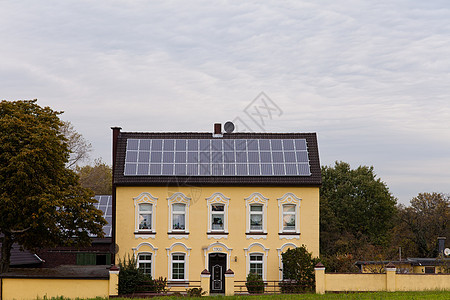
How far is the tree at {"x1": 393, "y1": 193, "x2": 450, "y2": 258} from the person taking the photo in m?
56.2

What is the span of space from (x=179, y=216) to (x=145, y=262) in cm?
328

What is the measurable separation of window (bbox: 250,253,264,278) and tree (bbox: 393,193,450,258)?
2621 centimetres

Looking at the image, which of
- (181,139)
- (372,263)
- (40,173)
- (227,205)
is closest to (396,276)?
(372,263)

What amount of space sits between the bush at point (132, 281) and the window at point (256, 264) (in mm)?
6033

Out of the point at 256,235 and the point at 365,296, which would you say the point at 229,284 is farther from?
the point at 365,296

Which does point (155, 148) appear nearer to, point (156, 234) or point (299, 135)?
point (156, 234)

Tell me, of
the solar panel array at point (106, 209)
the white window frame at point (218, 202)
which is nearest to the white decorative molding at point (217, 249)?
the white window frame at point (218, 202)

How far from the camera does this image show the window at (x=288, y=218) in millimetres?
34219

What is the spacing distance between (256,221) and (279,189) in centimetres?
232

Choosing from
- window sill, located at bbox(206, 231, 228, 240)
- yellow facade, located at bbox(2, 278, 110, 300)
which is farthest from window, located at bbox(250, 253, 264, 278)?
yellow facade, located at bbox(2, 278, 110, 300)

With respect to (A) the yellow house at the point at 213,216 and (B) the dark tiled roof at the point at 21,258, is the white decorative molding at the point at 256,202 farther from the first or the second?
(B) the dark tiled roof at the point at 21,258

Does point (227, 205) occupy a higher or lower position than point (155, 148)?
lower

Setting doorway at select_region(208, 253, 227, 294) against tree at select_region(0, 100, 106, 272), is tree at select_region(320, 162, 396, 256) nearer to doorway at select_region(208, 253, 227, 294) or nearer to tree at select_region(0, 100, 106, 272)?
doorway at select_region(208, 253, 227, 294)

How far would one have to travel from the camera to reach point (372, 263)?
36312 mm
